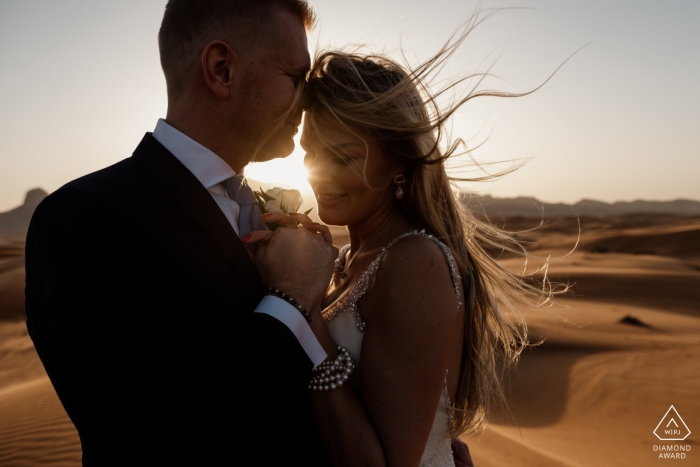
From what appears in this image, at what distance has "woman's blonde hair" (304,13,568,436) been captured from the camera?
2883mm

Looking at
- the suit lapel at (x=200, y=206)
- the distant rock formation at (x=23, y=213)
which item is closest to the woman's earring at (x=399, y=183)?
the suit lapel at (x=200, y=206)

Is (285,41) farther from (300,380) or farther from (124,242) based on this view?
(300,380)

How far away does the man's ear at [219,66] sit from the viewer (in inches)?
98.3

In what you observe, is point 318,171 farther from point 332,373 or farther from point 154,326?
point 154,326

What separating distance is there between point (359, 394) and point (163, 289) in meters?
1.09

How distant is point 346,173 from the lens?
9.87 ft

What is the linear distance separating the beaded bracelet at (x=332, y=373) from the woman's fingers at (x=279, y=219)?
0.63 meters

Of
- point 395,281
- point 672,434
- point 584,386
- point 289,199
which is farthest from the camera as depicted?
point 584,386

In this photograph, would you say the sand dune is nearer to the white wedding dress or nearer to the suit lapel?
the white wedding dress

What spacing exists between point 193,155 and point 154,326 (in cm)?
83

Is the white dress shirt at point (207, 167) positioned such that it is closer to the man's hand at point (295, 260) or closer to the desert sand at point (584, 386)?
the man's hand at point (295, 260)

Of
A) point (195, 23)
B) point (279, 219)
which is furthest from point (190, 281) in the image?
point (195, 23)

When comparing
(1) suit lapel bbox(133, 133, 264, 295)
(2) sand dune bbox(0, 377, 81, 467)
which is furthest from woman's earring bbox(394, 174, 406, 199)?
(2) sand dune bbox(0, 377, 81, 467)

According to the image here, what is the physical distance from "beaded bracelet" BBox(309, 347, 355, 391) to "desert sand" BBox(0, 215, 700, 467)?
6.81ft
